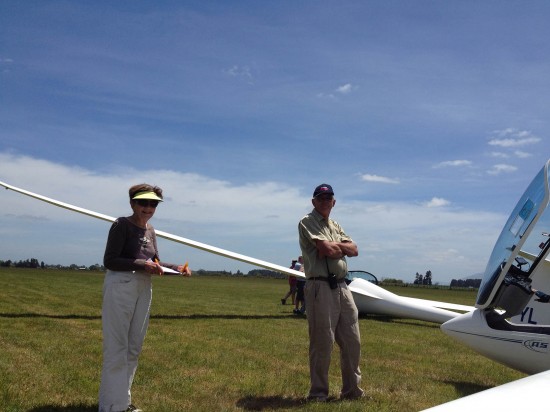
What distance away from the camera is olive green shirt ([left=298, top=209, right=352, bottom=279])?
506 centimetres

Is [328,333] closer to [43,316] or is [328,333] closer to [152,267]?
[152,267]

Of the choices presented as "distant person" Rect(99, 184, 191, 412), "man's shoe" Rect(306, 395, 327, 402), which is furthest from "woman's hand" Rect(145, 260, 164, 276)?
"man's shoe" Rect(306, 395, 327, 402)

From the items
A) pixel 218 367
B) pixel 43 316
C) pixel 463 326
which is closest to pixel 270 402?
pixel 218 367

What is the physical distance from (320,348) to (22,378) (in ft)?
9.42

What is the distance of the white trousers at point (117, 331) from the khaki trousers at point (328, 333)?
5.25ft

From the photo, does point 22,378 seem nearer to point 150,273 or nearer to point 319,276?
point 150,273

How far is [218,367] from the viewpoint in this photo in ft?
21.4

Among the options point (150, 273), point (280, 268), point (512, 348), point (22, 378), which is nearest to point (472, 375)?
point (512, 348)

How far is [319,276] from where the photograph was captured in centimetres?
504

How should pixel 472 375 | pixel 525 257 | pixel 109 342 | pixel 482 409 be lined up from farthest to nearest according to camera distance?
pixel 472 375, pixel 525 257, pixel 109 342, pixel 482 409

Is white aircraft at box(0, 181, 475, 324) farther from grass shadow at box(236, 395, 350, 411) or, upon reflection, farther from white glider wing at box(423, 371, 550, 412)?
white glider wing at box(423, 371, 550, 412)

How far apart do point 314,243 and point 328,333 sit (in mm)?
816

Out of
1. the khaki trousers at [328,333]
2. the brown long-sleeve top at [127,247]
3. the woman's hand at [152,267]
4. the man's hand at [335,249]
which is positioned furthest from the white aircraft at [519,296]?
the brown long-sleeve top at [127,247]

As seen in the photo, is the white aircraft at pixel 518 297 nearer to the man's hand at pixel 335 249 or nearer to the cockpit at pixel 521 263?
the cockpit at pixel 521 263
